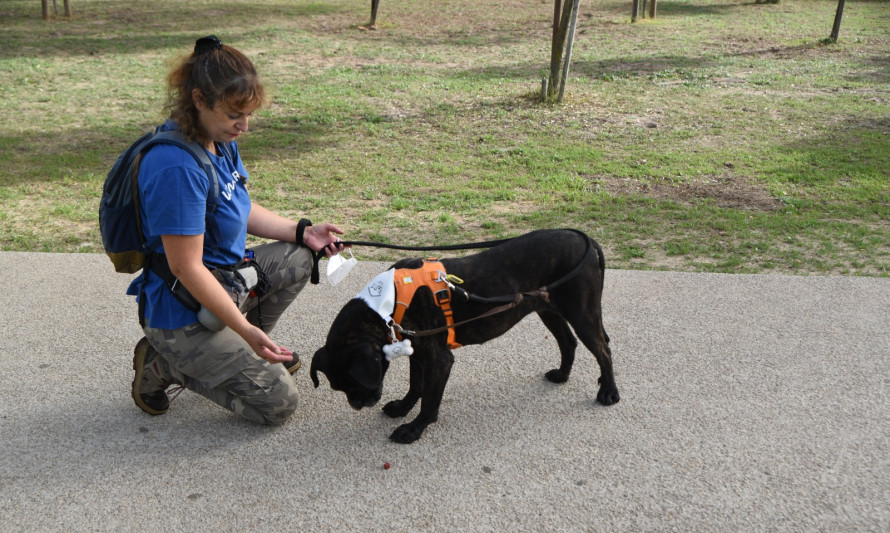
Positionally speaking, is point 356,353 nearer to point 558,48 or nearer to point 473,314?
point 473,314

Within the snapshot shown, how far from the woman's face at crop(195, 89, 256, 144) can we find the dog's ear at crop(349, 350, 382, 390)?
102 cm

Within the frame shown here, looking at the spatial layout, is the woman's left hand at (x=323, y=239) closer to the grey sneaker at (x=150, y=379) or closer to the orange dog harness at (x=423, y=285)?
the orange dog harness at (x=423, y=285)

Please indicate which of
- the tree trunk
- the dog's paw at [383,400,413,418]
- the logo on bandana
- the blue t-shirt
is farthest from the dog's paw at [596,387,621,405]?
the tree trunk

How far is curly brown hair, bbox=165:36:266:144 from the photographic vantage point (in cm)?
287

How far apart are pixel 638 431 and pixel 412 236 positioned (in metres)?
2.93

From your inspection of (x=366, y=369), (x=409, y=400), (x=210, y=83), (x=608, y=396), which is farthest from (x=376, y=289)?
(x=608, y=396)

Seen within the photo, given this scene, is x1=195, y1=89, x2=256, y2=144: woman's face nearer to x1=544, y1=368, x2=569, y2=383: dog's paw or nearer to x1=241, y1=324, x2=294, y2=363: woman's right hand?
x1=241, y1=324, x2=294, y2=363: woman's right hand

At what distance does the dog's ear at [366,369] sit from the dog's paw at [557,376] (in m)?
1.12

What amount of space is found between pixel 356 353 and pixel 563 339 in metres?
1.13

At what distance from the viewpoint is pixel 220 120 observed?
9.71ft

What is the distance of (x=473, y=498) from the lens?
9.62 feet

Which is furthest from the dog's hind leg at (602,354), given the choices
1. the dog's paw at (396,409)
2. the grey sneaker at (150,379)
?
the grey sneaker at (150,379)

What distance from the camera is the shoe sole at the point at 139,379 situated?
3.33 m

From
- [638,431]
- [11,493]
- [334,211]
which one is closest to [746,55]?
[334,211]
